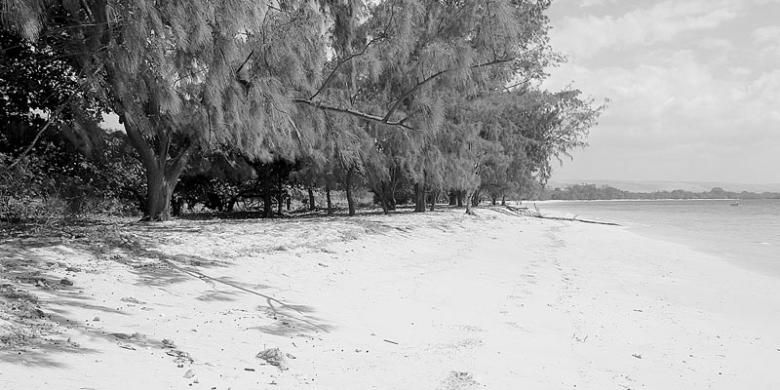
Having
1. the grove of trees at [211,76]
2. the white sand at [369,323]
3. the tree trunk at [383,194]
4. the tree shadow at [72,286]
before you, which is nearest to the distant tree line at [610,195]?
the tree trunk at [383,194]

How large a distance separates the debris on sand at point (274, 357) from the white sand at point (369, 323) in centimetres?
6

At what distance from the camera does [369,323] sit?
4.72m

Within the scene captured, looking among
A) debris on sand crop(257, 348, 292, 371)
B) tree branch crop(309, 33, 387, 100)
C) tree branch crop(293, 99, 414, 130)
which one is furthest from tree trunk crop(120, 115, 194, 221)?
debris on sand crop(257, 348, 292, 371)

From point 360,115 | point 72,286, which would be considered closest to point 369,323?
point 72,286

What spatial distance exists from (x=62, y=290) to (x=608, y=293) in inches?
256

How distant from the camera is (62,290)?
4.21m

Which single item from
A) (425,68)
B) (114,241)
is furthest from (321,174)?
(114,241)

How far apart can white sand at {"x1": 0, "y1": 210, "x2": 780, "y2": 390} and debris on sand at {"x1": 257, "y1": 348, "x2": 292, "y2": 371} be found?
0.06 metres

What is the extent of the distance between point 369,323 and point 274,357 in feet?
4.58

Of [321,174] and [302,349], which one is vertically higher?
[321,174]

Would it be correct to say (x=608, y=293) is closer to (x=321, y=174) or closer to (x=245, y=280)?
(x=245, y=280)

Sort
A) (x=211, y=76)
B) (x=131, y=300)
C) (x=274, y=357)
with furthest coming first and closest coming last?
(x=211, y=76)
(x=131, y=300)
(x=274, y=357)

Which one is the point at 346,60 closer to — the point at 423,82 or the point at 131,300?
the point at 423,82

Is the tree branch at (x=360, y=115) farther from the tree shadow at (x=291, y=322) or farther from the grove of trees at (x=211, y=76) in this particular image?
the tree shadow at (x=291, y=322)
